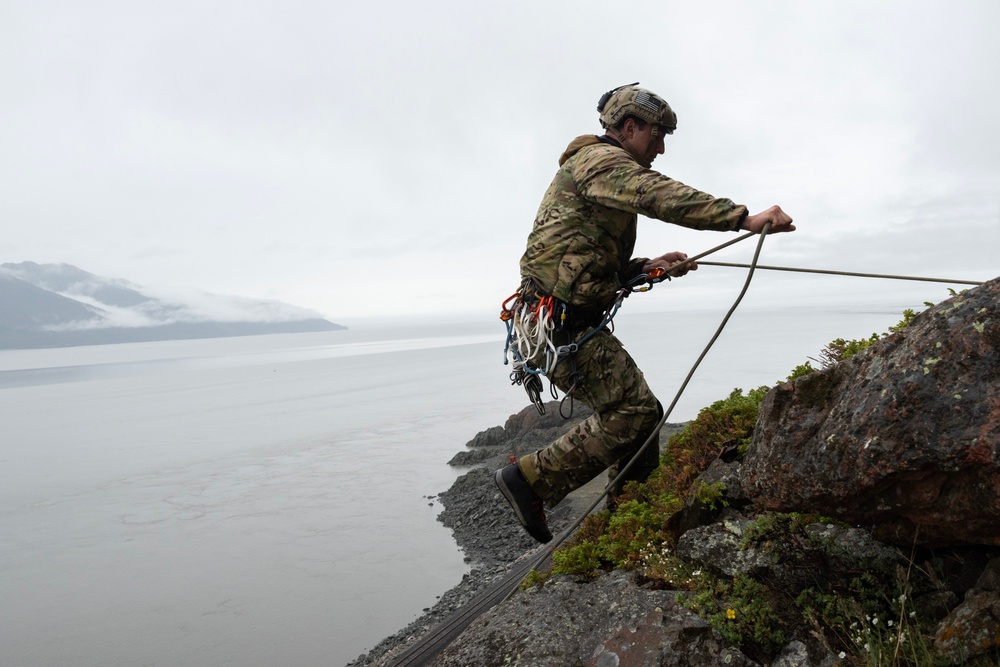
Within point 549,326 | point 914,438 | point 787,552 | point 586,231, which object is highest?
point 586,231

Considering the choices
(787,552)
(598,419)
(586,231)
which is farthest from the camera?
(598,419)

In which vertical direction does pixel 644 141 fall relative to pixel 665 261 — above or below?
above

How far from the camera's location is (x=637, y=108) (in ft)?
17.0

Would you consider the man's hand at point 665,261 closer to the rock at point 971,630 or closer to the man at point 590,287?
the man at point 590,287

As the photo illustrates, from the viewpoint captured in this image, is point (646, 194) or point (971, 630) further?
point (646, 194)

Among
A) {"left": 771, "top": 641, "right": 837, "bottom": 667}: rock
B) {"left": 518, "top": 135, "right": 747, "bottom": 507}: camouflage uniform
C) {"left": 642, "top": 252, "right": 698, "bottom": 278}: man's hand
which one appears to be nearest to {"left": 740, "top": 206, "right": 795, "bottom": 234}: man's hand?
{"left": 518, "top": 135, "right": 747, "bottom": 507}: camouflage uniform

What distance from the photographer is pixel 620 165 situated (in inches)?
183

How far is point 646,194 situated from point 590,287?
119 centimetres

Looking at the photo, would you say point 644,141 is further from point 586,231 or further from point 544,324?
point 544,324

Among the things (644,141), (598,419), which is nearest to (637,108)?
(644,141)

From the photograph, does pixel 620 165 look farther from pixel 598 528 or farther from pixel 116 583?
pixel 116 583

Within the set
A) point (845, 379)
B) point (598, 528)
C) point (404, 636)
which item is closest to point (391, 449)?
point (404, 636)

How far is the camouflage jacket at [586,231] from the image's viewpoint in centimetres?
473

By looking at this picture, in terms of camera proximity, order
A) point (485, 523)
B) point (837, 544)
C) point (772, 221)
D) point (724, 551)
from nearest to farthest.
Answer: point (772, 221) → point (837, 544) → point (724, 551) → point (485, 523)
